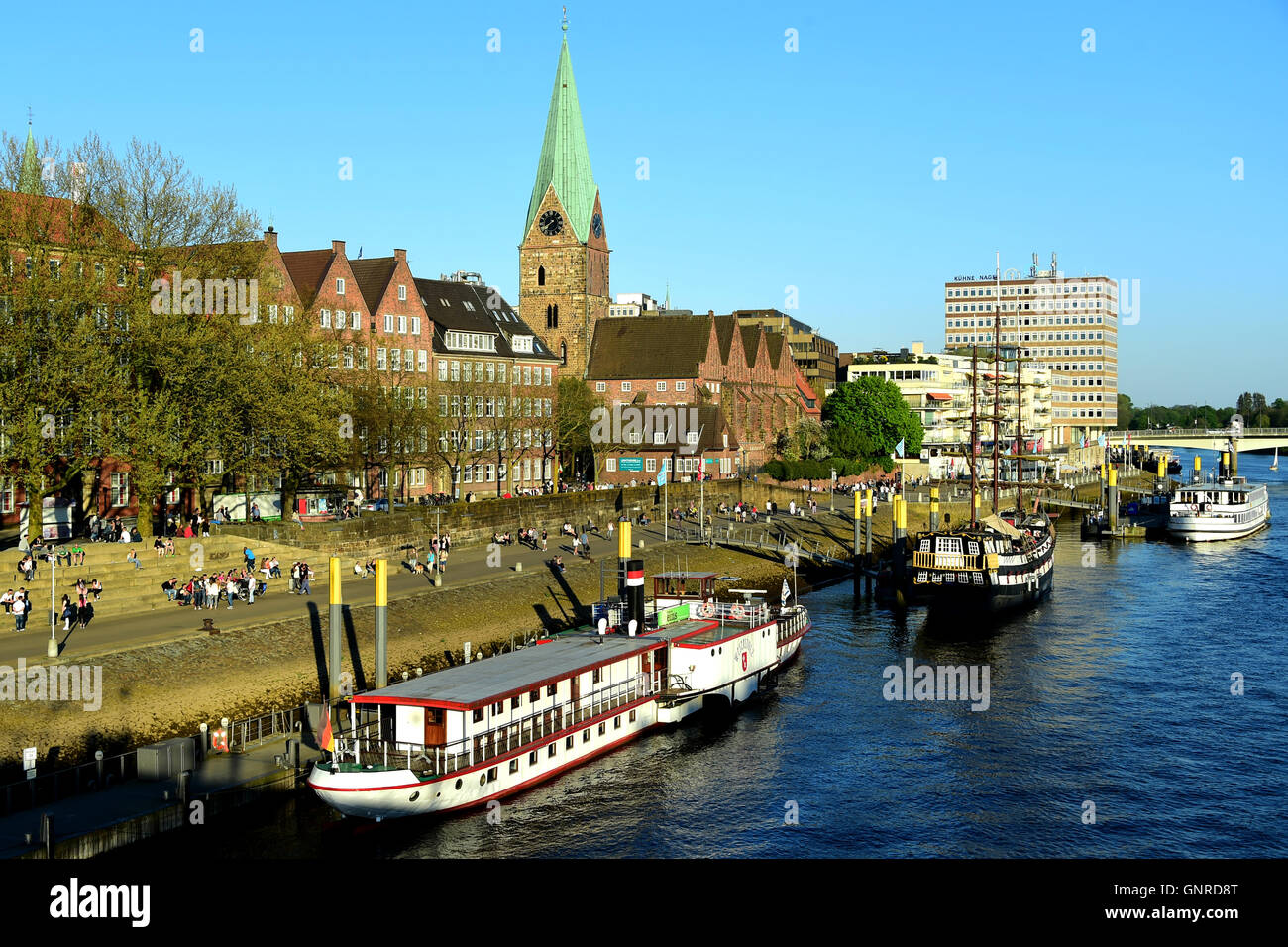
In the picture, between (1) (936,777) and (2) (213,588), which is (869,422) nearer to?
(2) (213,588)

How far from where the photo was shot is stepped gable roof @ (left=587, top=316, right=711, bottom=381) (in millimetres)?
139250

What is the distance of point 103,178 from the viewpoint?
56.2m

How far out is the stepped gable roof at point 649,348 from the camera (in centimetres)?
13925

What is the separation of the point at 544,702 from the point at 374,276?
2457 inches

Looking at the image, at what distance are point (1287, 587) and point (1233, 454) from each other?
96.2 meters

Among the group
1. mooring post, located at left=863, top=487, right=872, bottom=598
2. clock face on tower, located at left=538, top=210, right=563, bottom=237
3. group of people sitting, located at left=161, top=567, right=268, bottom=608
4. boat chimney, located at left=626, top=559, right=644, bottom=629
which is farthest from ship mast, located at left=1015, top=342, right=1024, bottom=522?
group of people sitting, located at left=161, top=567, right=268, bottom=608

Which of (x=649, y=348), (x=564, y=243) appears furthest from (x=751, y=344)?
(x=564, y=243)

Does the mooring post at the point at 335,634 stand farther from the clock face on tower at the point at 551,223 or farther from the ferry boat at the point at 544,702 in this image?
the clock face on tower at the point at 551,223

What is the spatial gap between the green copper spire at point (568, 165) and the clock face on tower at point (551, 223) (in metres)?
1.26

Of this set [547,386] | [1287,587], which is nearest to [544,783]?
[1287,587]

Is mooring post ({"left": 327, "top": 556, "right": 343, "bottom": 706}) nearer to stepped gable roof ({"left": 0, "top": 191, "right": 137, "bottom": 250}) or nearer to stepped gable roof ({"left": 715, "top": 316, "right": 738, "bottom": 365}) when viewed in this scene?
stepped gable roof ({"left": 0, "top": 191, "right": 137, "bottom": 250})

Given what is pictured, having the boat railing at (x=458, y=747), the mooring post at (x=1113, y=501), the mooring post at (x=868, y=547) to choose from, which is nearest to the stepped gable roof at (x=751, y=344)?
the mooring post at (x=1113, y=501)
